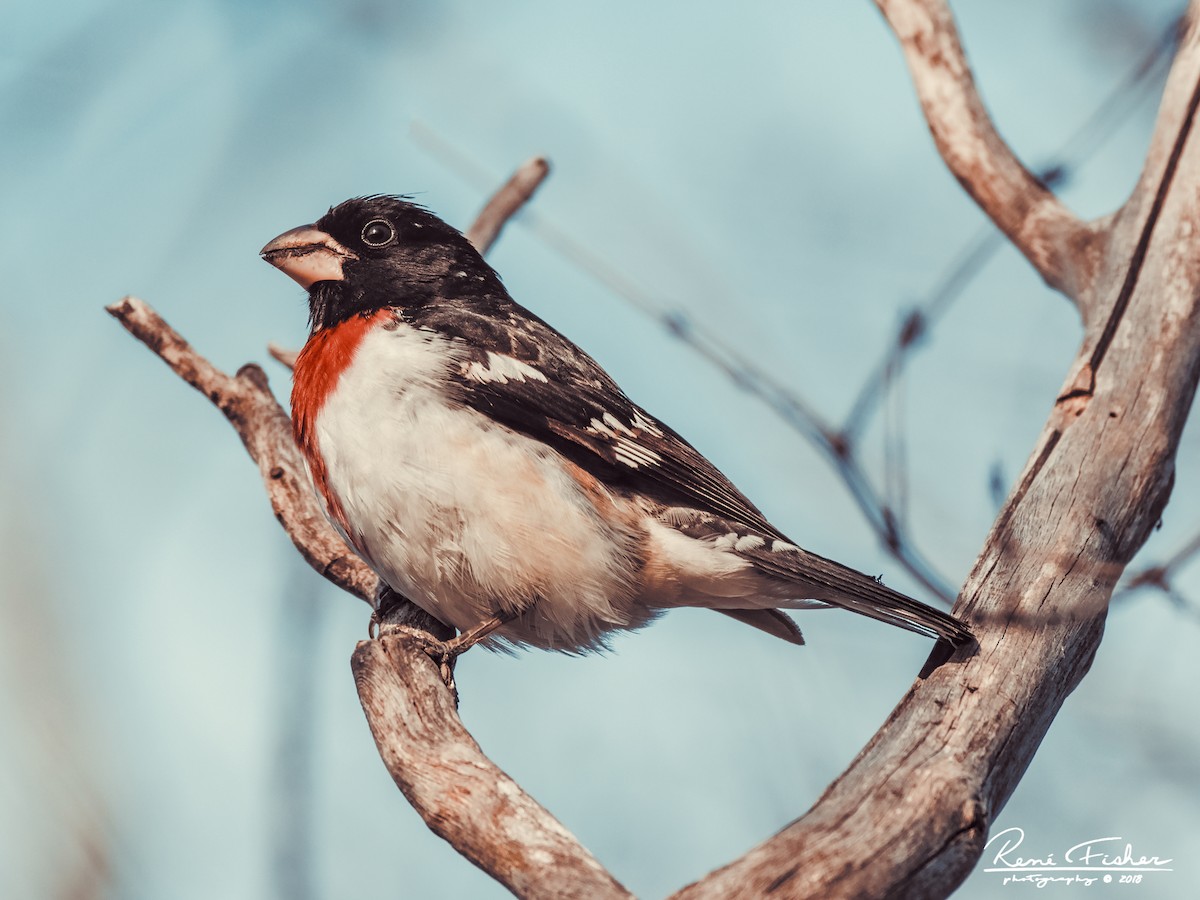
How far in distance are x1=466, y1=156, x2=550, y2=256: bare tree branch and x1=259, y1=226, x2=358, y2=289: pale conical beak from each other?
152cm

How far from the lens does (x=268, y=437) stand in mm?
5500

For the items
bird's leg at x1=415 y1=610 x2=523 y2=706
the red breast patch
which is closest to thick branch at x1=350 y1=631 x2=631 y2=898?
bird's leg at x1=415 y1=610 x2=523 y2=706

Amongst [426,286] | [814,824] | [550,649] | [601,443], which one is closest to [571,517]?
[601,443]

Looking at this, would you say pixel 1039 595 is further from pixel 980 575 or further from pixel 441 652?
pixel 441 652

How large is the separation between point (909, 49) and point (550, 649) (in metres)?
3.31

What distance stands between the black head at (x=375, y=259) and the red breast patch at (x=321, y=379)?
14 centimetres

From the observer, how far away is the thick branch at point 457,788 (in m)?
2.93

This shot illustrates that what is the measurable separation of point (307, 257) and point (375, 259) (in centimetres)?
30

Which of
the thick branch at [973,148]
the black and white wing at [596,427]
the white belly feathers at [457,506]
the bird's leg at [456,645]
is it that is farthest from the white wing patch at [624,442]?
the thick branch at [973,148]

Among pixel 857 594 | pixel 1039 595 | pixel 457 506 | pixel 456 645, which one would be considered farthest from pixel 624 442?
pixel 1039 595

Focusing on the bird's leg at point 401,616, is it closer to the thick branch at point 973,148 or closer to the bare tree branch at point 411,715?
the bare tree branch at point 411,715

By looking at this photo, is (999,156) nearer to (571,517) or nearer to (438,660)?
(571,517)

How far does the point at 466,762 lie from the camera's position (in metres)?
3.46

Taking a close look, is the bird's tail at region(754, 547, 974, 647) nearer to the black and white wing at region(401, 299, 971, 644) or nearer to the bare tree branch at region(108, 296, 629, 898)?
the black and white wing at region(401, 299, 971, 644)
